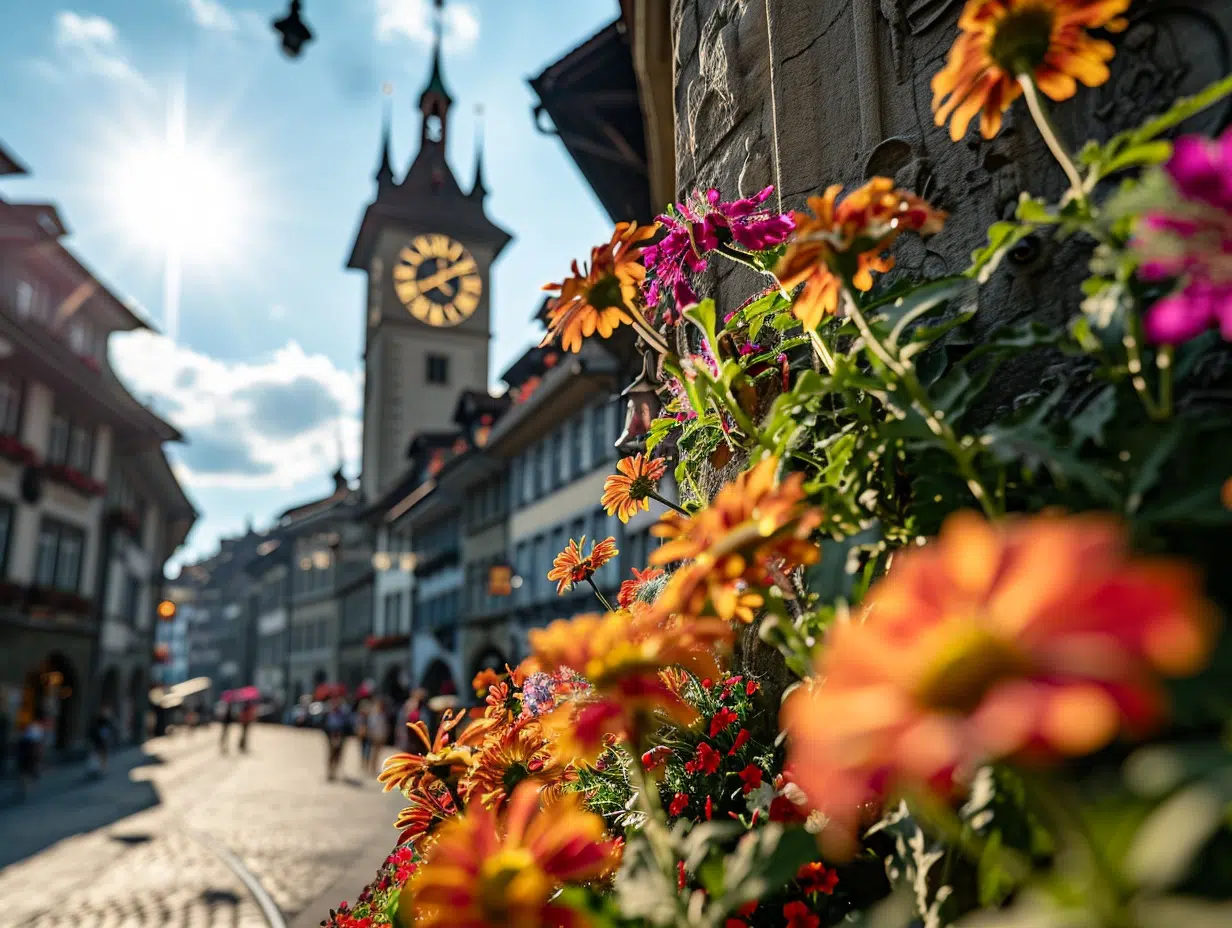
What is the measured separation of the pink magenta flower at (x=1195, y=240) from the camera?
847 millimetres

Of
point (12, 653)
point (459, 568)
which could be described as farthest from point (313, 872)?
point (459, 568)

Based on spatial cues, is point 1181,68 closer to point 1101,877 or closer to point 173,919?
point 1101,877

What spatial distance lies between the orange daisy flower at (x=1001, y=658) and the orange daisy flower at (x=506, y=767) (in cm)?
110

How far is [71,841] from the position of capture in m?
10.4

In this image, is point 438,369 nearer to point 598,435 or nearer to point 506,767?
point 598,435

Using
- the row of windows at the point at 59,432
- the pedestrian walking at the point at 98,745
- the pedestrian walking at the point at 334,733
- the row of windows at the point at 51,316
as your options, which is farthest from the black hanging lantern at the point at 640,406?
the row of windows at the point at 51,316

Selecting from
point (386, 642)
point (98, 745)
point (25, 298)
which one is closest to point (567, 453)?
point (98, 745)

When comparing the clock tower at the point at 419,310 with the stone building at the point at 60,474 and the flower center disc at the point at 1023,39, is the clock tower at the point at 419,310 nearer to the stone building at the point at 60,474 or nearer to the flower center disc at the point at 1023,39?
the stone building at the point at 60,474

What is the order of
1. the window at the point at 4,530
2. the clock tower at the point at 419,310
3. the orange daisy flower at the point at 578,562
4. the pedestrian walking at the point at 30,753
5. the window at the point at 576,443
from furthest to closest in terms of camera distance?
1. the clock tower at the point at 419,310
2. the window at the point at 576,443
3. the window at the point at 4,530
4. the pedestrian walking at the point at 30,753
5. the orange daisy flower at the point at 578,562

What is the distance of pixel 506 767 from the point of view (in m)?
1.72

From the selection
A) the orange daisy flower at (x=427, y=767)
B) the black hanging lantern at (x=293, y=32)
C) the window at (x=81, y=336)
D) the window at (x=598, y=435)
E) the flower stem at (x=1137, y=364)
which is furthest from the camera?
the window at (x=81, y=336)

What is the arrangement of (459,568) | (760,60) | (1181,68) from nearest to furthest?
1. (1181,68)
2. (760,60)
3. (459,568)

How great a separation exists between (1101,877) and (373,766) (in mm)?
19947

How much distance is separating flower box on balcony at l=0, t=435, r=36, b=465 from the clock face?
21.7m
